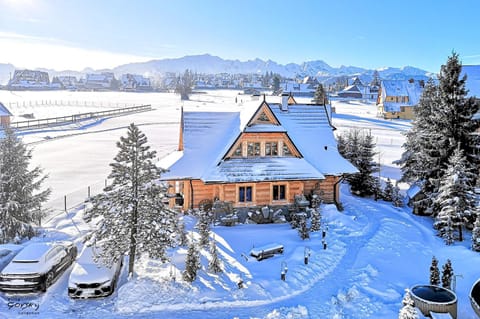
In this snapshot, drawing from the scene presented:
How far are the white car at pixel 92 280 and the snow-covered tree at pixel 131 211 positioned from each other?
0.43m

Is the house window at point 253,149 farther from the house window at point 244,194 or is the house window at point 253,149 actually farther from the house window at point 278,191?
the house window at point 278,191

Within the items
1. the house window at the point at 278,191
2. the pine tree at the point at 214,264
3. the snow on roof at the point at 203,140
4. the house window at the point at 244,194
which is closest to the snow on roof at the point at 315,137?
the house window at the point at 278,191

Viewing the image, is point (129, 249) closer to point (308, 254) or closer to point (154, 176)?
point (154, 176)

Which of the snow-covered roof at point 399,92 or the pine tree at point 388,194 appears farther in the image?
the snow-covered roof at point 399,92

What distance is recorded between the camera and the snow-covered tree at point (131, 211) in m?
14.6

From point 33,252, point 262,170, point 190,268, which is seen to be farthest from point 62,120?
point 190,268

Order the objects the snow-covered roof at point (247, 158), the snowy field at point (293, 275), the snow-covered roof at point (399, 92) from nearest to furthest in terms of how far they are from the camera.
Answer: the snowy field at point (293, 275) < the snow-covered roof at point (247, 158) < the snow-covered roof at point (399, 92)

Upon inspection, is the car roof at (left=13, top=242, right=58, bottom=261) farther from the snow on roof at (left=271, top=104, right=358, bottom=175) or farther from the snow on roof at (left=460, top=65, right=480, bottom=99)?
the snow on roof at (left=460, top=65, right=480, bottom=99)

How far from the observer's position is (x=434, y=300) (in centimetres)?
1326

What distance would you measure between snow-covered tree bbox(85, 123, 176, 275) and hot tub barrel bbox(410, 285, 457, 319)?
905cm

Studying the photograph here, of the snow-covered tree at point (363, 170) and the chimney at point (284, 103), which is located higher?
the chimney at point (284, 103)

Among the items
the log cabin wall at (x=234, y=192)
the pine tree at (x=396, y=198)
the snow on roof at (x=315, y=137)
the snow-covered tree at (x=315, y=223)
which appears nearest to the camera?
the snow-covered tree at (x=315, y=223)

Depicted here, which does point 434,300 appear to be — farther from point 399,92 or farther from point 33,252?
point 399,92

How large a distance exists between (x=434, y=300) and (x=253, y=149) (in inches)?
526
